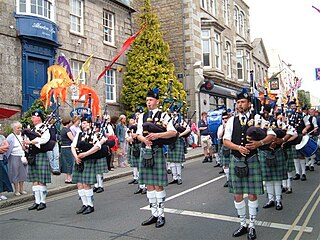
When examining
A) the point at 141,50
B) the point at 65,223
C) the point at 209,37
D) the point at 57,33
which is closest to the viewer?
the point at 65,223

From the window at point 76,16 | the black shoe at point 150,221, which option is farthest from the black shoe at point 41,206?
the window at point 76,16

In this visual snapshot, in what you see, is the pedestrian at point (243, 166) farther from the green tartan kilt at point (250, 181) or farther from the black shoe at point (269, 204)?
the black shoe at point (269, 204)

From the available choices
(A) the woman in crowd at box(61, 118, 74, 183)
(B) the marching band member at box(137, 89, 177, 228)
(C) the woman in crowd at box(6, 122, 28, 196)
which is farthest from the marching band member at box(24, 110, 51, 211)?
(A) the woman in crowd at box(61, 118, 74, 183)

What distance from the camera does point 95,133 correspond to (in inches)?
256

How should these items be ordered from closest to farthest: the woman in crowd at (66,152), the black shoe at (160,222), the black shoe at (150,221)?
the black shoe at (160,222), the black shoe at (150,221), the woman in crowd at (66,152)

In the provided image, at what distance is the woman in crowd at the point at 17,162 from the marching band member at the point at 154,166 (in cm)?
388

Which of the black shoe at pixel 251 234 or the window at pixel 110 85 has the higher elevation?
the window at pixel 110 85

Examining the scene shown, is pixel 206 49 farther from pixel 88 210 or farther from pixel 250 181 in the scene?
pixel 250 181

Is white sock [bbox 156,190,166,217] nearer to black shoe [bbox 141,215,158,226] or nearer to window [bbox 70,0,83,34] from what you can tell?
black shoe [bbox 141,215,158,226]

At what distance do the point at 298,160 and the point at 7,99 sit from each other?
32.3ft

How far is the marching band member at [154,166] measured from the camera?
5.27 meters

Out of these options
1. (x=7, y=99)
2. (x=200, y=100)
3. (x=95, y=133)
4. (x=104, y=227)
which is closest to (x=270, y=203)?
(x=104, y=227)

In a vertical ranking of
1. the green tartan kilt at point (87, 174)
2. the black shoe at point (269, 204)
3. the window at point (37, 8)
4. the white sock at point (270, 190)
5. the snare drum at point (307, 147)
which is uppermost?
the window at point (37, 8)

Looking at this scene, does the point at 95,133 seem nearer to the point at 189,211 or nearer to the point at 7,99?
the point at 189,211
